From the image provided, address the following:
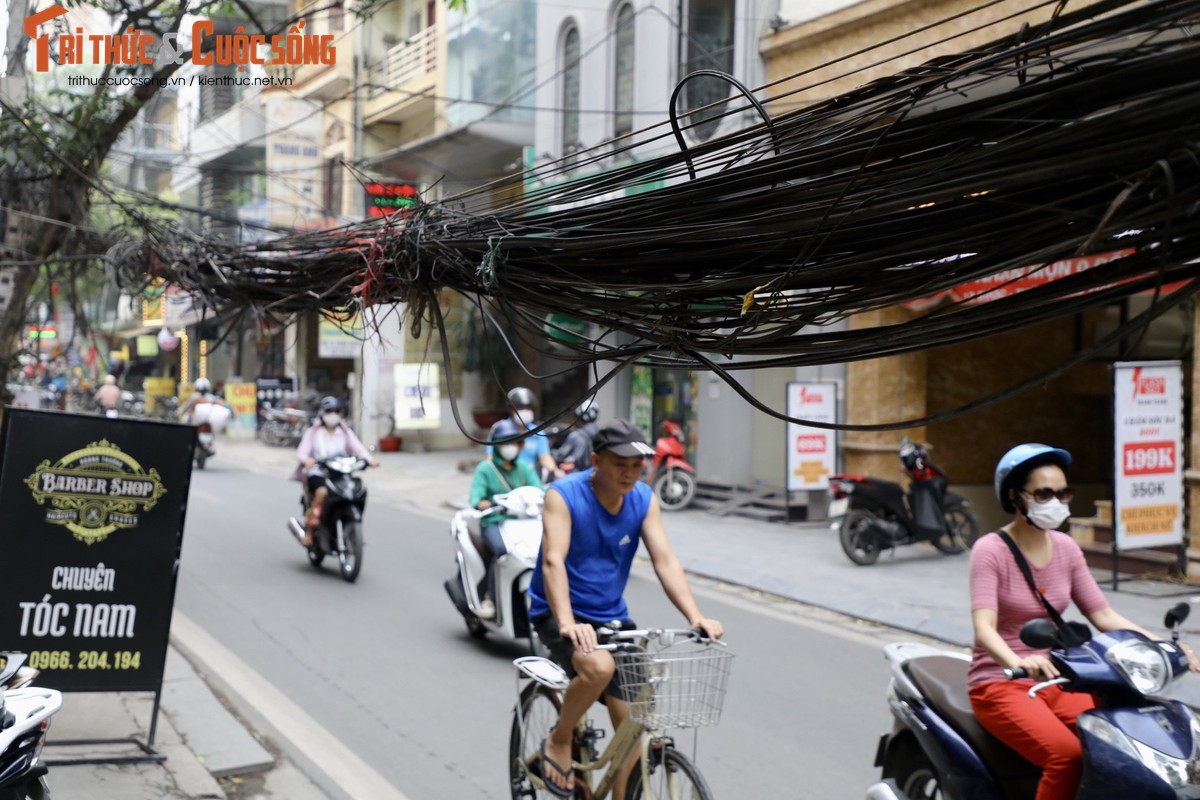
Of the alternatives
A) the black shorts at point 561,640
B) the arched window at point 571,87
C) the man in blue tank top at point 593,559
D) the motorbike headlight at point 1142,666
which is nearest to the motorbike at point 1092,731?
the motorbike headlight at point 1142,666

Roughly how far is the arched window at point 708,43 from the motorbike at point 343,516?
761 centimetres

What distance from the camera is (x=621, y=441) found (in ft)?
13.8

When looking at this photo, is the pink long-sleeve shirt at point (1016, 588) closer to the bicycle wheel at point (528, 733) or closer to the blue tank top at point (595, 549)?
the blue tank top at point (595, 549)

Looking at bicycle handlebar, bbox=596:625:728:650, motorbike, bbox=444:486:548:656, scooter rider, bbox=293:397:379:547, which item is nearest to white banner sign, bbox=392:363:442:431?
scooter rider, bbox=293:397:379:547

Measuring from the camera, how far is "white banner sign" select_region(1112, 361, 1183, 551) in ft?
32.2

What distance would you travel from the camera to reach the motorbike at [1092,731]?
10.4ft

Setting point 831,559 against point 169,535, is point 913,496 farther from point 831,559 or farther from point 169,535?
point 169,535

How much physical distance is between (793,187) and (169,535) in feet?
12.9

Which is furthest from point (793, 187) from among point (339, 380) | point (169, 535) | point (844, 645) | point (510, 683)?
point (339, 380)

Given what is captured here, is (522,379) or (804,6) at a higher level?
(804,6)

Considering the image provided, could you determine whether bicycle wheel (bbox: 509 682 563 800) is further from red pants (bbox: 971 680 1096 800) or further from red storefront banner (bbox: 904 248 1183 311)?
red storefront banner (bbox: 904 248 1183 311)

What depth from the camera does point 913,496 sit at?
39.2 ft

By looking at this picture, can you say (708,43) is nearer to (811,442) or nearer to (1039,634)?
(811,442)

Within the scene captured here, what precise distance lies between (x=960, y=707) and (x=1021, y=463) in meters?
0.86
